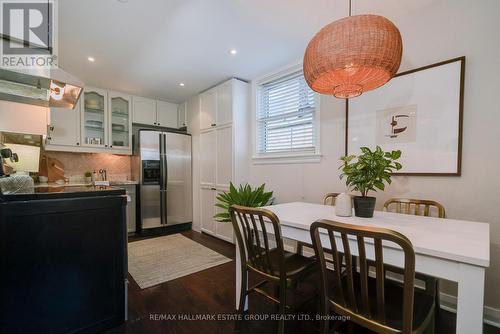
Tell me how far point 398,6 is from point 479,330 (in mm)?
2231

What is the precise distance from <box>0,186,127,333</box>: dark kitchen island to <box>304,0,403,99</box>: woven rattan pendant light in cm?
161

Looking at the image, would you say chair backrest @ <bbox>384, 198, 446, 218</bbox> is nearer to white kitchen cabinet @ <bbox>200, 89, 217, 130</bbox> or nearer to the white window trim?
the white window trim

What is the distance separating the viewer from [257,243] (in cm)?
136

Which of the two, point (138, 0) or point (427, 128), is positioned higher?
point (138, 0)

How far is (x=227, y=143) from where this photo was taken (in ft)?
10.9

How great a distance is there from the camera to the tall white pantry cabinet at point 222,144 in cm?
324

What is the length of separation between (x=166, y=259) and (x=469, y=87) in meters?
3.40

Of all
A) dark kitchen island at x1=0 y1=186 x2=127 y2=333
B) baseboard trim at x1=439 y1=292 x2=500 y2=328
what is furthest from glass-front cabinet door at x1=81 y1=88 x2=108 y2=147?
baseboard trim at x1=439 y1=292 x2=500 y2=328

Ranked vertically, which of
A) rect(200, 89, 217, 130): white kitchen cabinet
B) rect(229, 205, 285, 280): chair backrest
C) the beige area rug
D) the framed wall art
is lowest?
the beige area rug

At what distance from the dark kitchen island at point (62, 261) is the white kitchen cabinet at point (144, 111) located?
287 cm

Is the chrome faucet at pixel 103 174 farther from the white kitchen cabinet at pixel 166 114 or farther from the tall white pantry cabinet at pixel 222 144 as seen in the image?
the tall white pantry cabinet at pixel 222 144

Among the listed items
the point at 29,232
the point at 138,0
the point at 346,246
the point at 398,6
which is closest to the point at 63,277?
the point at 29,232

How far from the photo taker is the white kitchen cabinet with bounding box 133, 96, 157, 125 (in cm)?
397

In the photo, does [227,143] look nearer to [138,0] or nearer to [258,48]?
[258,48]
